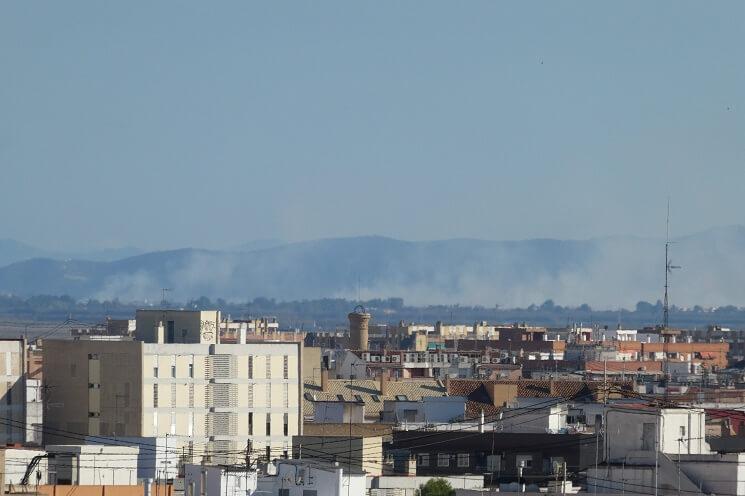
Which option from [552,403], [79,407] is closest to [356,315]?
[552,403]

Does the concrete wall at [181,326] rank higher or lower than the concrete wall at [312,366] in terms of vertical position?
higher

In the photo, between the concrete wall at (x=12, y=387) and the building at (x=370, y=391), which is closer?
the concrete wall at (x=12, y=387)

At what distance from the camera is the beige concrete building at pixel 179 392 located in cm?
5691

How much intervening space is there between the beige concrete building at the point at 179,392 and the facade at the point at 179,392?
24mm

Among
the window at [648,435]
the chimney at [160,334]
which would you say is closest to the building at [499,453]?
the chimney at [160,334]

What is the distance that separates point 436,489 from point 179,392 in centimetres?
1847

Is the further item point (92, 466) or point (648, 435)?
point (92, 466)

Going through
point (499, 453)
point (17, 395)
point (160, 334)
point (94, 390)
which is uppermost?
point (160, 334)

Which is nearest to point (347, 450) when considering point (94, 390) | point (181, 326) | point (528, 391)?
point (94, 390)

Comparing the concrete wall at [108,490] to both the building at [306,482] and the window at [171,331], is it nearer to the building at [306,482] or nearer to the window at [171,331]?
the building at [306,482]

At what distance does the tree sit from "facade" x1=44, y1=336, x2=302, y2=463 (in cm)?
1397

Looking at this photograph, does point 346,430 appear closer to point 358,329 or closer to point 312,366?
point 312,366

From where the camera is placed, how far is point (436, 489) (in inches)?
1599

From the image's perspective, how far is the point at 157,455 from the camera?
163 ft
